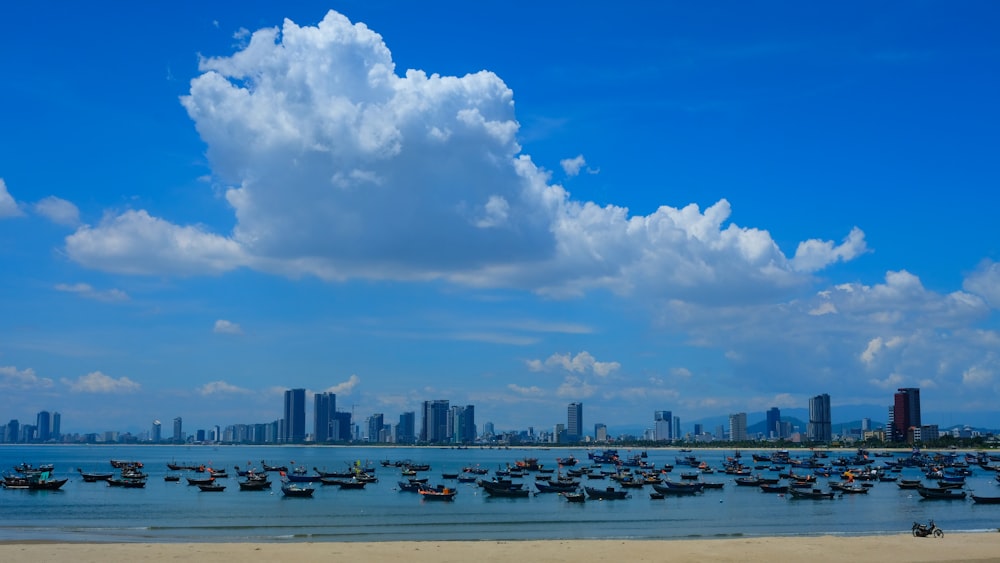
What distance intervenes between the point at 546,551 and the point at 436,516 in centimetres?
3138

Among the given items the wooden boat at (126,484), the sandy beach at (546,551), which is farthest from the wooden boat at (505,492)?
the sandy beach at (546,551)

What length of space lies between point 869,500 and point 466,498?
140 ft

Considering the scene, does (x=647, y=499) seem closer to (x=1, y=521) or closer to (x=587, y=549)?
(x=587, y=549)

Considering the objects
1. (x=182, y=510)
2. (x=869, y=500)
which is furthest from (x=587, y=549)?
(x=869, y=500)

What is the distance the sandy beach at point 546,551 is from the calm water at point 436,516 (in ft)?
28.4

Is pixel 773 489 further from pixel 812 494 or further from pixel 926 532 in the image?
pixel 926 532

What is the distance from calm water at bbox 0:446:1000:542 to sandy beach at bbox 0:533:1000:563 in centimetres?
865

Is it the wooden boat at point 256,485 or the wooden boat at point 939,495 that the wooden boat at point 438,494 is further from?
the wooden boat at point 939,495

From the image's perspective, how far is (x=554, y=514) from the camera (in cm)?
7794

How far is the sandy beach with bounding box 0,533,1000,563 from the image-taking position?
4416 cm

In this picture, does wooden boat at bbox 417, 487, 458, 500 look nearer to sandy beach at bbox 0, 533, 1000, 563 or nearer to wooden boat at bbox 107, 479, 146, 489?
wooden boat at bbox 107, 479, 146, 489

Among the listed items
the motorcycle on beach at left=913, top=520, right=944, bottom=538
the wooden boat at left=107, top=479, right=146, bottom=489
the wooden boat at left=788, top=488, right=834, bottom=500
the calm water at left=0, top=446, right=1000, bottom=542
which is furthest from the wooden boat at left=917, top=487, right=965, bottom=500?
the wooden boat at left=107, top=479, right=146, bottom=489

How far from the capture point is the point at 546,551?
153 ft

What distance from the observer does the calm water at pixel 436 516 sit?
Result: 205 ft
